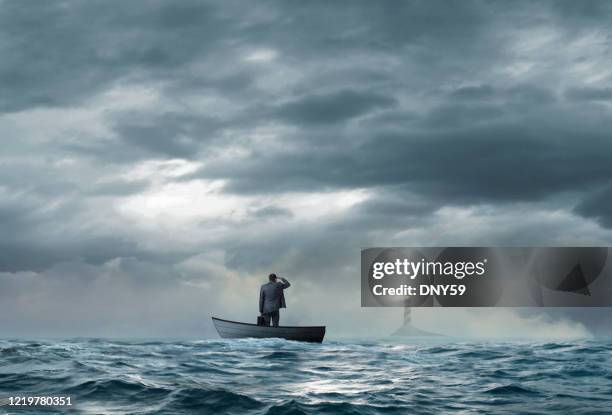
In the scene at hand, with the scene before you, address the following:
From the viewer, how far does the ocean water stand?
A: 1747 centimetres

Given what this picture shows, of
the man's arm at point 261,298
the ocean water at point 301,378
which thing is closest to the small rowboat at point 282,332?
the man's arm at point 261,298

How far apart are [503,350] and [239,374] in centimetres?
1555

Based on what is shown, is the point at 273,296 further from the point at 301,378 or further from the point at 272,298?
the point at 301,378

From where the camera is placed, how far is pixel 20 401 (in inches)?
671

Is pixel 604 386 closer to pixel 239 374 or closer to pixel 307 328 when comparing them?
pixel 239 374

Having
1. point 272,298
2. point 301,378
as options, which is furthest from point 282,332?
point 301,378

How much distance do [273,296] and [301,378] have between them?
15.0 meters

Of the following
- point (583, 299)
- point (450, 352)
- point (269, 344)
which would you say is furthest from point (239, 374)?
point (583, 299)

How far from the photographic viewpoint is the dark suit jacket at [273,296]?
37.0m

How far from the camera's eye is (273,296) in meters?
37.0

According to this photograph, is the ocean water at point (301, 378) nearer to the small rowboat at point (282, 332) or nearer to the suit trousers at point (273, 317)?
the small rowboat at point (282, 332)

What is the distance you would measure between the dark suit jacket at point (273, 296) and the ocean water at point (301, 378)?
377 cm

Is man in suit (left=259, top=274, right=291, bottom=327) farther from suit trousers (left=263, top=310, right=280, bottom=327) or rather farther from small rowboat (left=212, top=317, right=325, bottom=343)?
small rowboat (left=212, top=317, right=325, bottom=343)

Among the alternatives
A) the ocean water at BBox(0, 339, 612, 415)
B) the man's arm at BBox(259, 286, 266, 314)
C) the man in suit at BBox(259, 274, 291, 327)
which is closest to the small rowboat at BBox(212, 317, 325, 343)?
the man in suit at BBox(259, 274, 291, 327)
